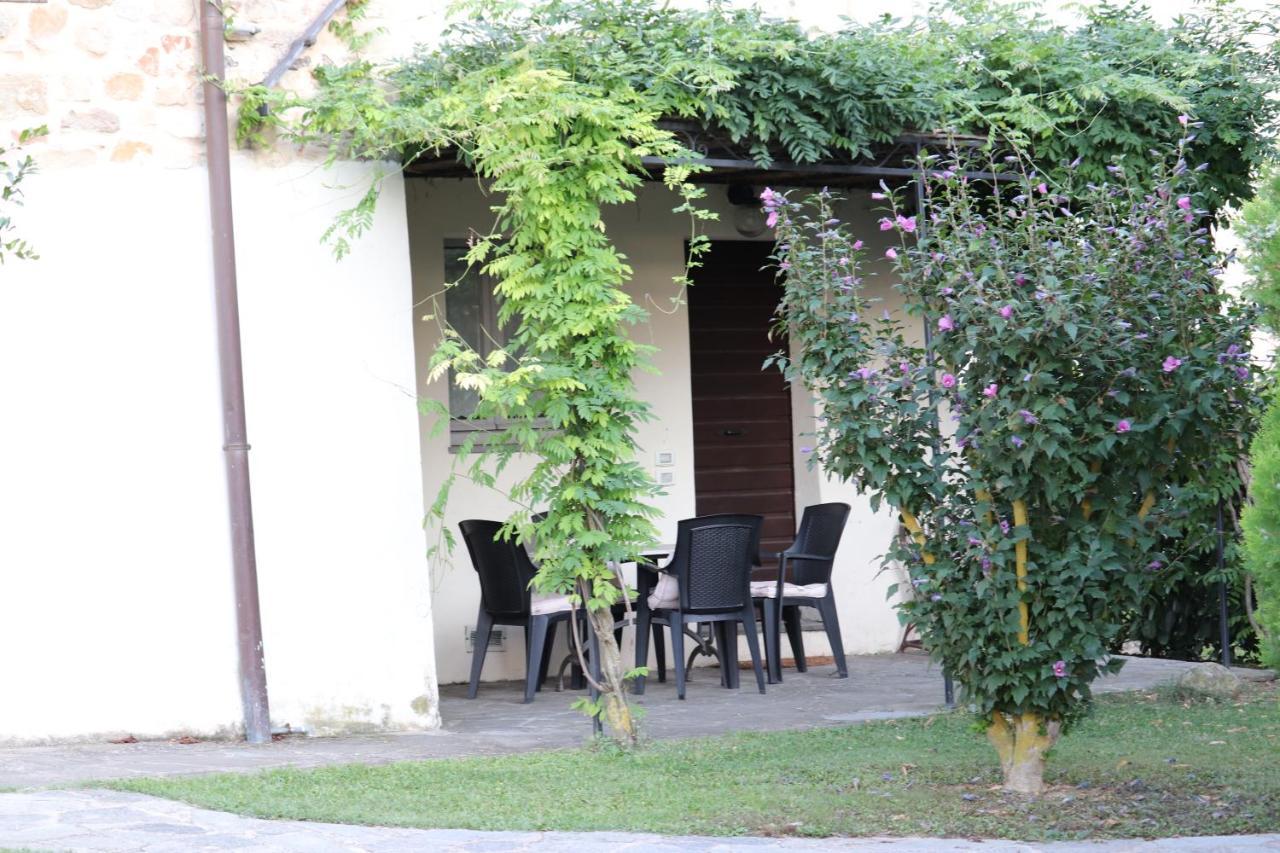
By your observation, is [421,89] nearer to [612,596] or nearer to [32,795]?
[612,596]

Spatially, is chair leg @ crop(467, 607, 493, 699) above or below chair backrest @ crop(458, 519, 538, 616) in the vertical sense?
below

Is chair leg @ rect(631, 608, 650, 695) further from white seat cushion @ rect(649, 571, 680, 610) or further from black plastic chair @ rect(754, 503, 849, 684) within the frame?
black plastic chair @ rect(754, 503, 849, 684)

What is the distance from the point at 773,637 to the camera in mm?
8547

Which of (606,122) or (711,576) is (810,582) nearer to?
(711,576)

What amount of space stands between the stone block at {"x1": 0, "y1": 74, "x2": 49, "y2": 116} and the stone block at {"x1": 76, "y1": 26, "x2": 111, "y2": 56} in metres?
0.24

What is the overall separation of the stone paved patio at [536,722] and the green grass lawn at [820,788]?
15.8 inches

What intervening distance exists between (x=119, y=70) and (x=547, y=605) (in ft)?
10.8

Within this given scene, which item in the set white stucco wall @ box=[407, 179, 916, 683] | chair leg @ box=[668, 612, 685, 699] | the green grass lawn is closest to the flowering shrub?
the green grass lawn

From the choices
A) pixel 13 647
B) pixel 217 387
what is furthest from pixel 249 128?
pixel 13 647

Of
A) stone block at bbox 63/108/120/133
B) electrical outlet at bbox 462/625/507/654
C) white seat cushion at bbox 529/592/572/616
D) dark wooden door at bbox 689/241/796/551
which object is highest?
stone block at bbox 63/108/120/133

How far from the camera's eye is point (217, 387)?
6.88 m

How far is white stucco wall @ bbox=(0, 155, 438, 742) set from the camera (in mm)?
6660

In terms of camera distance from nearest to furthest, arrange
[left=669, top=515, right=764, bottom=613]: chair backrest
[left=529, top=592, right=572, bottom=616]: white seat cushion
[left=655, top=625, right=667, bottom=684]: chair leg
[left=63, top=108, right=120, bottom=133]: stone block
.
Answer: [left=63, top=108, right=120, bottom=133]: stone block < [left=669, top=515, right=764, bottom=613]: chair backrest < [left=529, top=592, right=572, bottom=616]: white seat cushion < [left=655, top=625, right=667, bottom=684]: chair leg

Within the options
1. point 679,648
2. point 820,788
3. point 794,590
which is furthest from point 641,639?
point 820,788
